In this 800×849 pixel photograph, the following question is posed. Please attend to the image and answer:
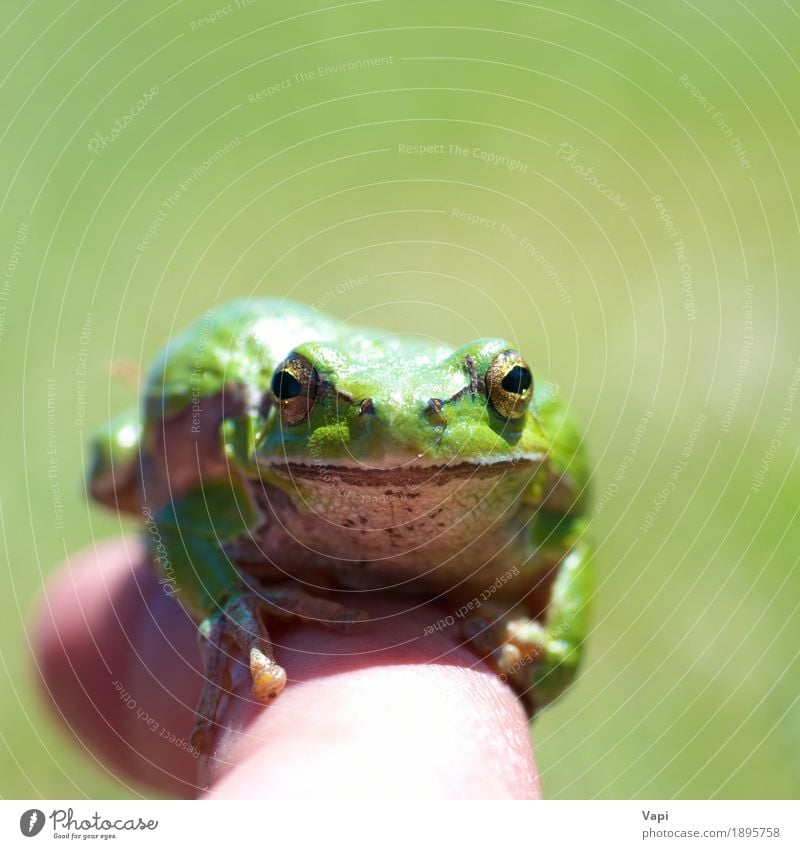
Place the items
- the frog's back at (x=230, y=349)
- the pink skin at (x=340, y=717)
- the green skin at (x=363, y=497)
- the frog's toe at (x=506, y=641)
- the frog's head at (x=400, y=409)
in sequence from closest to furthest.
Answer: the pink skin at (x=340, y=717) → the frog's head at (x=400, y=409) → the green skin at (x=363, y=497) → the frog's toe at (x=506, y=641) → the frog's back at (x=230, y=349)

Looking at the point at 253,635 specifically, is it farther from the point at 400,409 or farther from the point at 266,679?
the point at 400,409

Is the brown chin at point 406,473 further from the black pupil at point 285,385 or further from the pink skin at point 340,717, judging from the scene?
the pink skin at point 340,717

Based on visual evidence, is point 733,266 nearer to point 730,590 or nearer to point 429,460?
point 730,590

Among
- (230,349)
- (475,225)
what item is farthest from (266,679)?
(475,225)

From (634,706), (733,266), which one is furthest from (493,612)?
(733,266)

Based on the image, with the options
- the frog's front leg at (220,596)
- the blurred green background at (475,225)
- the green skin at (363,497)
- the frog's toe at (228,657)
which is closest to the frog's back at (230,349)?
the green skin at (363,497)
